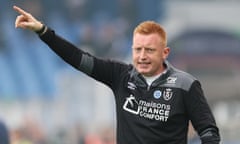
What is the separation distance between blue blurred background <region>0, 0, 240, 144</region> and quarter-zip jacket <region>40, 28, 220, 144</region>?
10.0 meters

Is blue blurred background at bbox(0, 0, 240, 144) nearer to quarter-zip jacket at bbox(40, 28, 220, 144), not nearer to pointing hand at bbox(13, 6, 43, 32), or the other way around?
quarter-zip jacket at bbox(40, 28, 220, 144)

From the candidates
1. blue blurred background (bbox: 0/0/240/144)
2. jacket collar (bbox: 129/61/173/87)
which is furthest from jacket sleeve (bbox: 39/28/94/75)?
blue blurred background (bbox: 0/0/240/144)

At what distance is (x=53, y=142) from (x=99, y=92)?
3643 mm

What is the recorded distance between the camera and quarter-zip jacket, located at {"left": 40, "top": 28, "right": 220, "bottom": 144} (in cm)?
450

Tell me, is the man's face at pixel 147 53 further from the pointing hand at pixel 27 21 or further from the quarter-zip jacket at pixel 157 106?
the pointing hand at pixel 27 21

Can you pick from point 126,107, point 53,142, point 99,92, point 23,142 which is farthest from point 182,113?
point 99,92

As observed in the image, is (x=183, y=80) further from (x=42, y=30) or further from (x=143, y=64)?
(x=42, y=30)

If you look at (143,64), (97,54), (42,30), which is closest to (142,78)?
(143,64)

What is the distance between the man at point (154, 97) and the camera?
4.50 meters

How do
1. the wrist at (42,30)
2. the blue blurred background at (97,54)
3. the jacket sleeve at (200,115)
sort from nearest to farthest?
the jacket sleeve at (200,115)
the wrist at (42,30)
the blue blurred background at (97,54)

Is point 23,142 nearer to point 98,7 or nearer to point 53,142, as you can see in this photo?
point 53,142

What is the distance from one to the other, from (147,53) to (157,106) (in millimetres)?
272

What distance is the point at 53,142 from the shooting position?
39.9 feet

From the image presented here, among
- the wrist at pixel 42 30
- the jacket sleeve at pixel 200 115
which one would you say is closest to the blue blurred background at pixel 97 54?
the wrist at pixel 42 30
